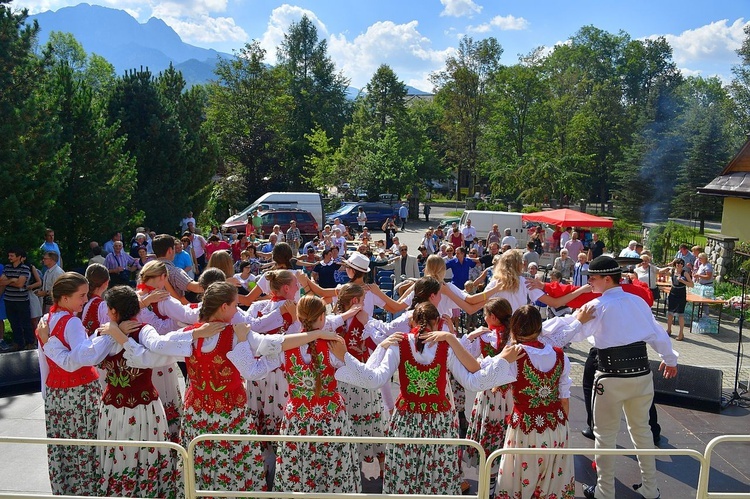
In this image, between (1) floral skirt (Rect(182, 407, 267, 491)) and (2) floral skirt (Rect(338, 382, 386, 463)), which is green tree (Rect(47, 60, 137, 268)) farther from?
(1) floral skirt (Rect(182, 407, 267, 491))

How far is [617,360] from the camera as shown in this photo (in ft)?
15.9

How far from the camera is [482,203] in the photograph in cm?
4169

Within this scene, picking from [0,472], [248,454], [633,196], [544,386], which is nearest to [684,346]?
[544,386]

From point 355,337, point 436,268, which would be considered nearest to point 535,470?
point 355,337

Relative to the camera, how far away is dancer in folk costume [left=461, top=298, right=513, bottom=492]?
5.03 m

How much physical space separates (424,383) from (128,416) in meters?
2.21

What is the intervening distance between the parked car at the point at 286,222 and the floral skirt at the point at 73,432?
58.6 ft

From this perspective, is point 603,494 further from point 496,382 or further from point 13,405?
point 13,405

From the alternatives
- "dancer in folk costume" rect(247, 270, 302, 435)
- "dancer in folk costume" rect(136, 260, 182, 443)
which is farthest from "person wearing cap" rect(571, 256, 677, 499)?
"dancer in folk costume" rect(136, 260, 182, 443)

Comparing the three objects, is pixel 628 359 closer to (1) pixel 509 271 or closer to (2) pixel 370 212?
(1) pixel 509 271

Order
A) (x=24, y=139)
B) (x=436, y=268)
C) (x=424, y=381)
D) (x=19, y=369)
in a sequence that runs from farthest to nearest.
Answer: (x=24, y=139) → (x=19, y=369) → (x=436, y=268) → (x=424, y=381)

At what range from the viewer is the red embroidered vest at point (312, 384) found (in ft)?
13.8

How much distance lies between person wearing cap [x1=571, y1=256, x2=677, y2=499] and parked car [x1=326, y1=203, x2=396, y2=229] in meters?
24.2

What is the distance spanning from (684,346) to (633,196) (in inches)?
1052
